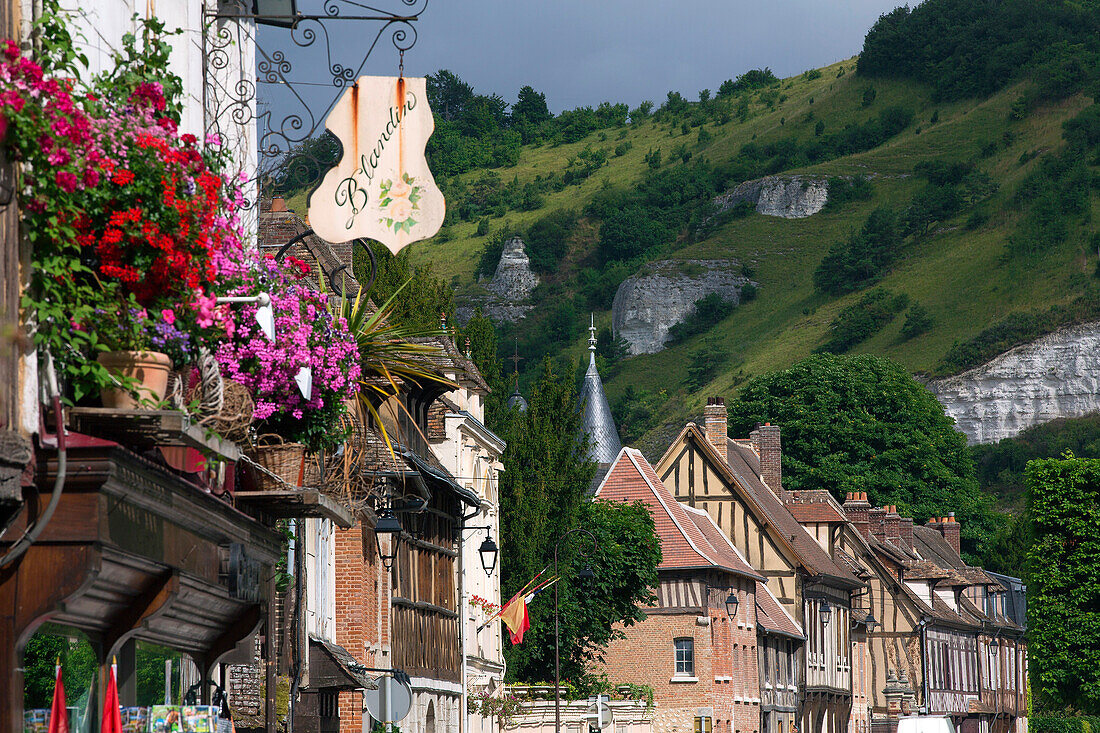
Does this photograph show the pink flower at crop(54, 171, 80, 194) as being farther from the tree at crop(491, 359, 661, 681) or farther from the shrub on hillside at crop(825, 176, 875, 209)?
the shrub on hillside at crop(825, 176, 875, 209)

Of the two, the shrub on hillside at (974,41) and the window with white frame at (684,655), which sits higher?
the shrub on hillside at (974,41)

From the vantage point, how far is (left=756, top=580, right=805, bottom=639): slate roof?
44.6 metres

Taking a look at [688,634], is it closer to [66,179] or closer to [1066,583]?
[1066,583]

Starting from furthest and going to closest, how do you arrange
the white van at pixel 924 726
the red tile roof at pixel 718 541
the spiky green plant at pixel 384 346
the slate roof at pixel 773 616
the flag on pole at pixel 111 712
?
the slate roof at pixel 773 616 → the red tile roof at pixel 718 541 → the white van at pixel 924 726 → the spiky green plant at pixel 384 346 → the flag on pole at pixel 111 712

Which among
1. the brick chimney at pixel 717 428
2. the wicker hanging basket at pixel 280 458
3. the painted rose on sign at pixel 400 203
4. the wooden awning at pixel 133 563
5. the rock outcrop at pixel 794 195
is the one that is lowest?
the wooden awning at pixel 133 563

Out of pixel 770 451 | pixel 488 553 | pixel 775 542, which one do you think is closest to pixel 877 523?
pixel 770 451

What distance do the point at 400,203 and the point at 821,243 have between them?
15287cm

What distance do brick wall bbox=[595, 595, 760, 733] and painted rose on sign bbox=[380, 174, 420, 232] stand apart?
31072mm

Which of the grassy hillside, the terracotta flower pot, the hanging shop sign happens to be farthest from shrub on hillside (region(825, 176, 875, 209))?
the terracotta flower pot

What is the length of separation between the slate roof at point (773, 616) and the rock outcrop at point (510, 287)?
11707 centimetres

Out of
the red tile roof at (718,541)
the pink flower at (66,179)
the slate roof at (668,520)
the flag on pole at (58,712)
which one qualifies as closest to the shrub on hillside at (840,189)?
the red tile roof at (718,541)

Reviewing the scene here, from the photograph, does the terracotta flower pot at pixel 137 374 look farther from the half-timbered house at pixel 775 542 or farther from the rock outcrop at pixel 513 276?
the rock outcrop at pixel 513 276

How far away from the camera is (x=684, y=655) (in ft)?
137

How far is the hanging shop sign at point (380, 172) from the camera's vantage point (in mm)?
10945
